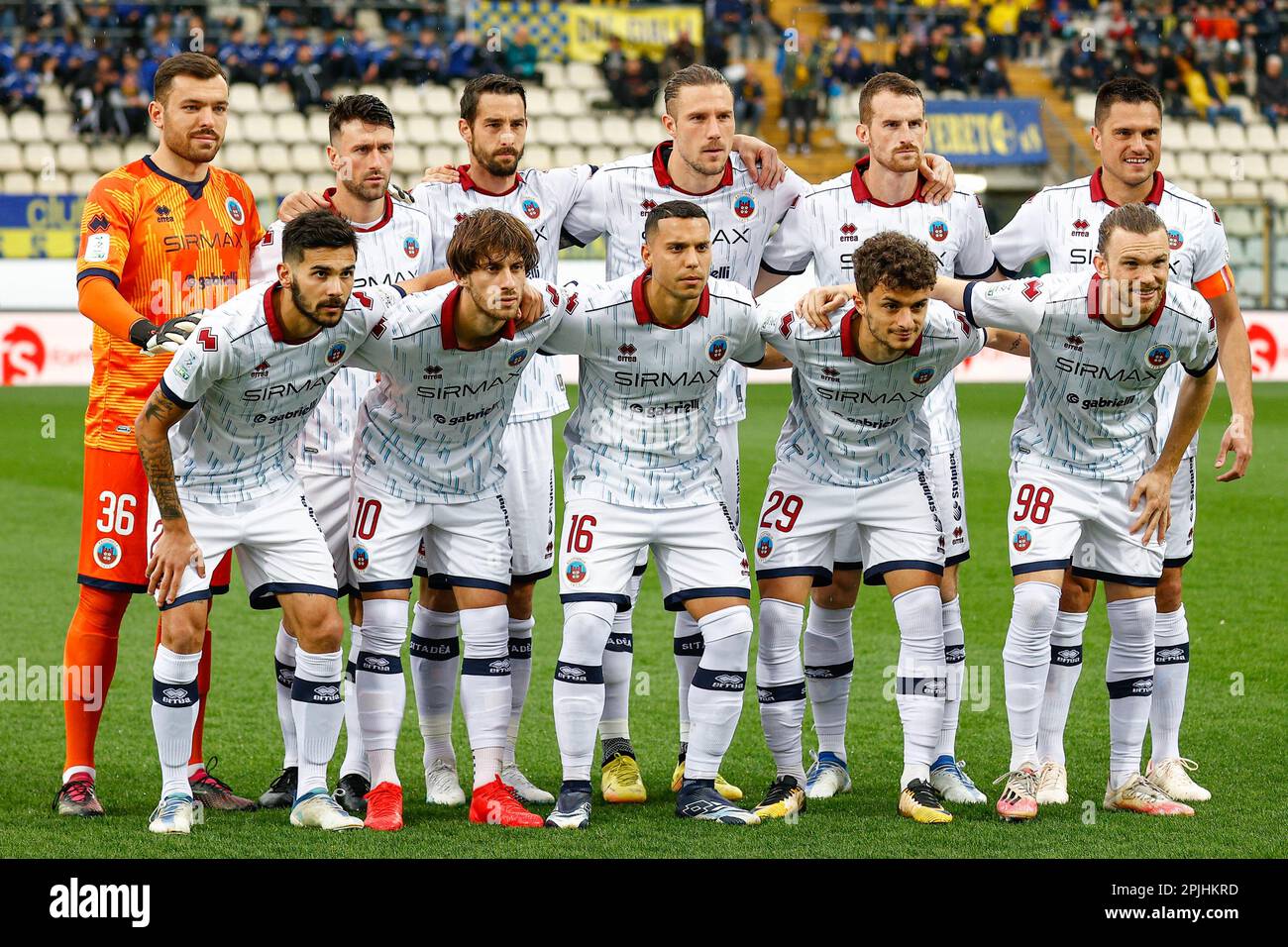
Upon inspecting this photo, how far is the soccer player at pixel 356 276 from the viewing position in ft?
17.3

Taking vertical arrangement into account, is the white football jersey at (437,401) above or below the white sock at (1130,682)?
above

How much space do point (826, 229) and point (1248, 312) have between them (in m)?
14.8

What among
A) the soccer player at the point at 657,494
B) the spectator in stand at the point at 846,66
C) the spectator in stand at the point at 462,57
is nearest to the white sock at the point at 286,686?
the soccer player at the point at 657,494

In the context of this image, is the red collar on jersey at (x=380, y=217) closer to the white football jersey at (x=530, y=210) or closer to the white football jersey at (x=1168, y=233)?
the white football jersey at (x=530, y=210)

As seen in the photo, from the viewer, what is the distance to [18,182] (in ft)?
70.0

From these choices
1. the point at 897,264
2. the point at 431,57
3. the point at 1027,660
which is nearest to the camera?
the point at 897,264

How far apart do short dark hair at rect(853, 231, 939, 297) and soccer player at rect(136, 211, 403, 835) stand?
4.65ft

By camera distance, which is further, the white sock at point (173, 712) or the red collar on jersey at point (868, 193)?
the red collar on jersey at point (868, 193)

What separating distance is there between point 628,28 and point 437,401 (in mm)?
20603

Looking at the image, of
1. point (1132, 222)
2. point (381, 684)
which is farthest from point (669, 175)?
point (381, 684)

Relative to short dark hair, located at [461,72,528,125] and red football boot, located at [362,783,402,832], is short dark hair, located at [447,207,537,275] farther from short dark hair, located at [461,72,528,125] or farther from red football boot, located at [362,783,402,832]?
red football boot, located at [362,783,402,832]

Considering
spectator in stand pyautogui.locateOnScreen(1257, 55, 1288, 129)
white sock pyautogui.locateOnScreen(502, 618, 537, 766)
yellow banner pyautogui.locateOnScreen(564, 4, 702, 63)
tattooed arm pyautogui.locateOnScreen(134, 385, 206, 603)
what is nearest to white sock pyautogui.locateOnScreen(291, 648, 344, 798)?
tattooed arm pyautogui.locateOnScreen(134, 385, 206, 603)

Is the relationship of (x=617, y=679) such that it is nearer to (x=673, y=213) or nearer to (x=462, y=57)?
(x=673, y=213)

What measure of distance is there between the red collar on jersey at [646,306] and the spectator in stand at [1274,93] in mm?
22692
